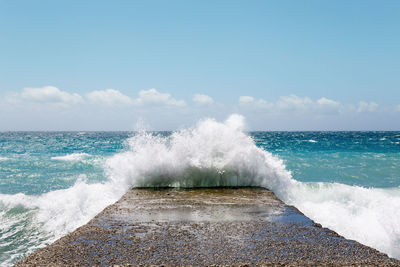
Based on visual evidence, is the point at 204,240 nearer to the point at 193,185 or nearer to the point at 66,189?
the point at 193,185

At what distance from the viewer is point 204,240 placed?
3645mm

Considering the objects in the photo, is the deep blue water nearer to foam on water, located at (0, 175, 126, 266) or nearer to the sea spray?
foam on water, located at (0, 175, 126, 266)

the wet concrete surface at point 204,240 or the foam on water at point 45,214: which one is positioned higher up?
the wet concrete surface at point 204,240

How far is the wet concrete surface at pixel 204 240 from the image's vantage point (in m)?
3.06

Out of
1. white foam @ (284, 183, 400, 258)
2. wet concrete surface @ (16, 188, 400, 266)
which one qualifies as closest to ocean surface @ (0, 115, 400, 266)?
white foam @ (284, 183, 400, 258)

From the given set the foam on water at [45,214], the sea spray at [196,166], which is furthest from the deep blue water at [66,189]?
the sea spray at [196,166]

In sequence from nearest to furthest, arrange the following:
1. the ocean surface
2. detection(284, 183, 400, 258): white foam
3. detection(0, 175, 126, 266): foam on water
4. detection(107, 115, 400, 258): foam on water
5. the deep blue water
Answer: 1. detection(0, 175, 126, 266): foam on water
2. detection(284, 183, 400, 258): white foam
3. the deep blue water
4. the ocean surface
5. detection(107, 115, 400, 258): foam on water

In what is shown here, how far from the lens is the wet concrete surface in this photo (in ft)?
10.0

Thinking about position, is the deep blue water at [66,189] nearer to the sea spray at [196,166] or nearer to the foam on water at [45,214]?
the foam on water at [45,214]

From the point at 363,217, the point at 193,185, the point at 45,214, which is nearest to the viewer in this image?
the point at 363,217

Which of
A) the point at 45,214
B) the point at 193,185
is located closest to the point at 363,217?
the point at 193,185

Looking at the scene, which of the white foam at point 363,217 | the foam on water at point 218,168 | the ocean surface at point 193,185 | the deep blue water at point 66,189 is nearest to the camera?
the white foam at point 363,217

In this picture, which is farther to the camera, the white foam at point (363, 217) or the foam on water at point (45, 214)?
the white foam at point (363, 217)

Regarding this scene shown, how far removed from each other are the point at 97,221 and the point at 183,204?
1.64 meters
